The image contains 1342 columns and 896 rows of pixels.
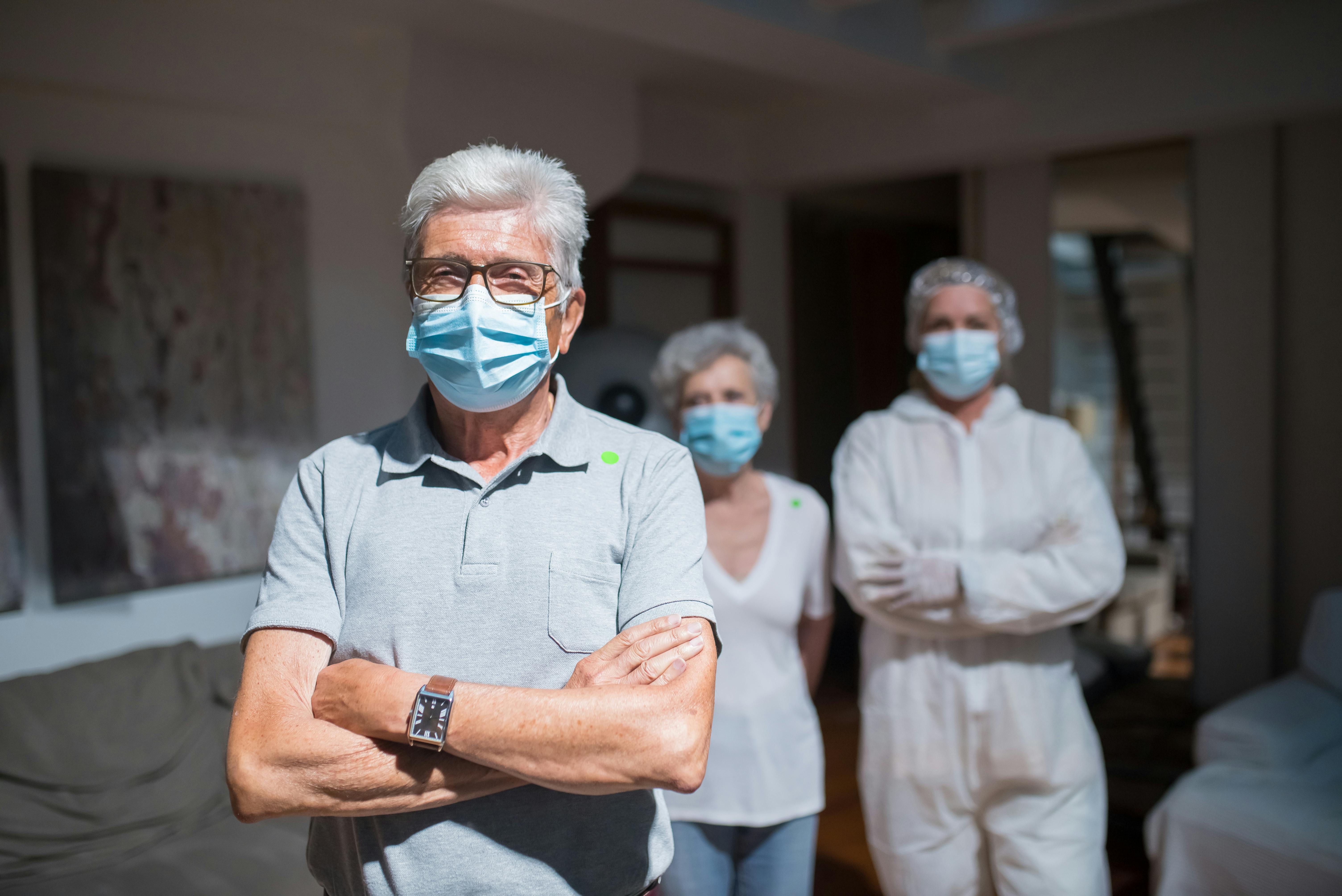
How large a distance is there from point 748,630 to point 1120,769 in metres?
2.41

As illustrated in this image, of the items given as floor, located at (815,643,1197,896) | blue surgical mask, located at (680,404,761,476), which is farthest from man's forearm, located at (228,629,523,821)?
floor, located at (815,643,1197,896)

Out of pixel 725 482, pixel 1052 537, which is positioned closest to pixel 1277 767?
pixel 1052 537

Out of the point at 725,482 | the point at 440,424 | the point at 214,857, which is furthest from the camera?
the point at 214,857

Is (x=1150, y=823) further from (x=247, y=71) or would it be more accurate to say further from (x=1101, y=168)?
(x=247, y=71)

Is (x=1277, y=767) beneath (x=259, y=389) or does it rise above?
beneath

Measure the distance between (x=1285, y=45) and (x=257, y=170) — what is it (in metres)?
3.54

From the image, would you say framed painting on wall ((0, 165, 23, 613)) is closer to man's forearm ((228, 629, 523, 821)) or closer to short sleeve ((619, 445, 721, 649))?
man's forearm ((228, 629, 523, 821))

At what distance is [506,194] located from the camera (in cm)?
117

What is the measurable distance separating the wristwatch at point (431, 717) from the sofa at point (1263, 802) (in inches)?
88.1

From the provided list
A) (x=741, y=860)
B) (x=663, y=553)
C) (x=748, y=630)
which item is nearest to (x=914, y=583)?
(x=748, y=630)

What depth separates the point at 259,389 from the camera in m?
3.27

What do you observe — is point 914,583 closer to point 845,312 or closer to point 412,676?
point 412,676

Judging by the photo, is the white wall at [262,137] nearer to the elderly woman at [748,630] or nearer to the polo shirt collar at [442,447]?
the elderly woman at [748,630]

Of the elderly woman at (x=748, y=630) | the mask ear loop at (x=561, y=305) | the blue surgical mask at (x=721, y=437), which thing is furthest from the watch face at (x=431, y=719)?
the blue surgical mask at (x=721, y=437)
